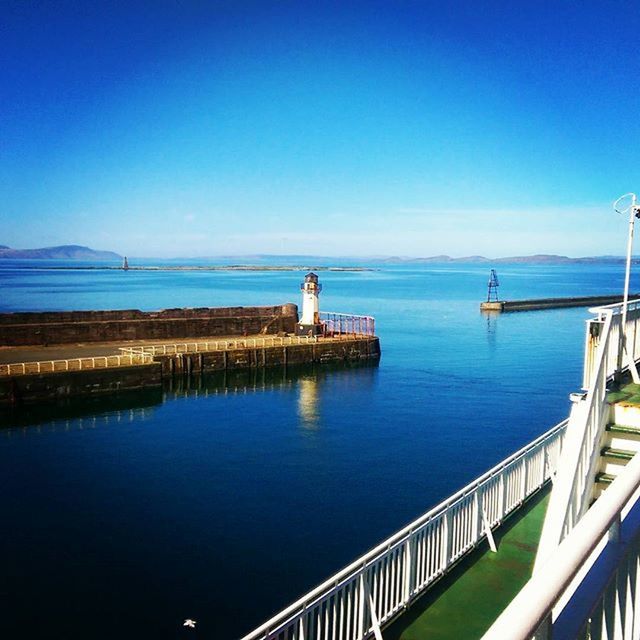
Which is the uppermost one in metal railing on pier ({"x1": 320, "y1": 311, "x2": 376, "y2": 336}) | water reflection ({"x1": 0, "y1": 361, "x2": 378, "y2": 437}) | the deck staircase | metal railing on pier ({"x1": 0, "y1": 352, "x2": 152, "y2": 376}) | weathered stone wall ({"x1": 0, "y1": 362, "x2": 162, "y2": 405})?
the deck staircase

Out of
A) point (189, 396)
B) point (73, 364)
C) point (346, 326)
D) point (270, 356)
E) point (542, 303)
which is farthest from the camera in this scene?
point (542, 303)

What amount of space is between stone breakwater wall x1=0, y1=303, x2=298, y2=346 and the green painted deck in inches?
1230

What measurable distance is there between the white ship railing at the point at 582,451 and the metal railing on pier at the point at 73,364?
23405 millimetres

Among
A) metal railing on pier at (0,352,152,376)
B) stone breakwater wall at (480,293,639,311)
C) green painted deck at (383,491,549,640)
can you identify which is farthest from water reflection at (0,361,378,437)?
stone breakwater wall at (480,293,639,311)

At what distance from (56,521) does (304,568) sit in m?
6.09

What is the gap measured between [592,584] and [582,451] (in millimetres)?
4557

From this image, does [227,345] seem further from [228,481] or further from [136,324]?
[228,481]

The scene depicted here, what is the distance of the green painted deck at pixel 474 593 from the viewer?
6.31 meters

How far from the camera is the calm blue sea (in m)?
11.0

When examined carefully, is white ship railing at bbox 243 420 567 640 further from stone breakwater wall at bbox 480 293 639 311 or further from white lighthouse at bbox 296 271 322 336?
stone breakwater wall at bbox 480 293 639 311

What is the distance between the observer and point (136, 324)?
124 ft

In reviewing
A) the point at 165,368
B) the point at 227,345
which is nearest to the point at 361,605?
the point at 165,368

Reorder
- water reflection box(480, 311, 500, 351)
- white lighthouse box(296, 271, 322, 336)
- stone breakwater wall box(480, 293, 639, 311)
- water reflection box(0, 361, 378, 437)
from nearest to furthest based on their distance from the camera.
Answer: water reflection box(0, 361, 378, 437), white lighthouse box(296, 271, 322, 336), water reflection box(480, 311, 500, 351), stone breakwater wall box(480, 293, 639, 311)

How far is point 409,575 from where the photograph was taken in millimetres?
6672
